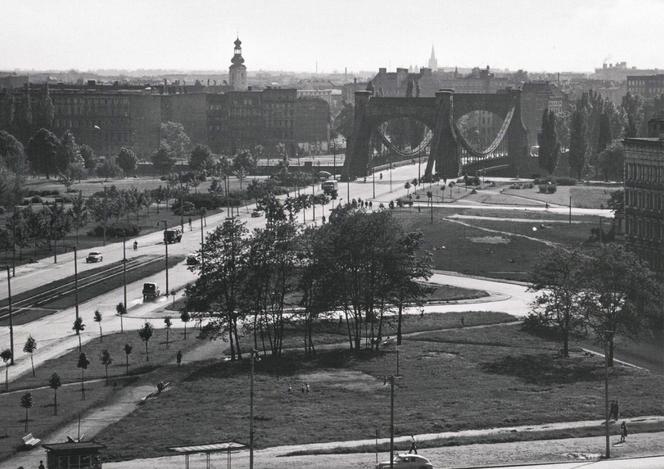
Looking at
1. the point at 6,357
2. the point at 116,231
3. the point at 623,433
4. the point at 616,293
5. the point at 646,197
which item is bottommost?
the point at 116,231

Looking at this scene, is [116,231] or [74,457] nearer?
[74,457]

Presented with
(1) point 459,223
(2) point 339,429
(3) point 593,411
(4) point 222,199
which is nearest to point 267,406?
(2) point 339,429

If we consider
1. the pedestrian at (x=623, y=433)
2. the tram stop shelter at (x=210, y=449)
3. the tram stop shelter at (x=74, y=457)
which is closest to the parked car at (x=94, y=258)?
the tram stop shelter at (x=210, y=449)

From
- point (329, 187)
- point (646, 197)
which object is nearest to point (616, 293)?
point (646, 197)

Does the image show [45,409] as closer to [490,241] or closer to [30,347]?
[30,347]

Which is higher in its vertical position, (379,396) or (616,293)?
(616,293)

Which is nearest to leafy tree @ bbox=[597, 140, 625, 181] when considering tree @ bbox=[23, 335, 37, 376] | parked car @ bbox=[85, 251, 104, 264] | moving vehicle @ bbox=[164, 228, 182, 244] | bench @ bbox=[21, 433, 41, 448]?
moving vehicle @ bbox=[164, 228, 182, 244]

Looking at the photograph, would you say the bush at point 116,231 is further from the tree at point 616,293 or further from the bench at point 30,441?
the bench at point 30,441

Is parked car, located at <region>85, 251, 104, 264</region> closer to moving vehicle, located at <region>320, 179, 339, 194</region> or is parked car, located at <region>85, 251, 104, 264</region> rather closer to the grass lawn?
the grass lawn
